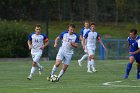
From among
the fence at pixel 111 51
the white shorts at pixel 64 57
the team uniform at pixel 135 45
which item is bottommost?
the fence at pixel 111 51

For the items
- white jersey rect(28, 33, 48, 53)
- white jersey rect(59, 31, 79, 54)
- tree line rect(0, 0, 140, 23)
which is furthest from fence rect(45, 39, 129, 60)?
tree line rect(0, 0, 140, 23)

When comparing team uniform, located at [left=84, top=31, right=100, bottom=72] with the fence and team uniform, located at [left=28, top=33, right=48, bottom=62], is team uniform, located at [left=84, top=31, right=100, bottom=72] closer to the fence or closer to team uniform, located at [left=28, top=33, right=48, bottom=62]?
team uniform, located at [left=28, top=33, right=48, bottom=62]

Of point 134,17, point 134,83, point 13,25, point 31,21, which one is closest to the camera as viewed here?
point 134,83

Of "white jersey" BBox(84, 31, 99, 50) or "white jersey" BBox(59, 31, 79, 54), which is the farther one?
"white jersey" BBox(84, 31, 99, 50)

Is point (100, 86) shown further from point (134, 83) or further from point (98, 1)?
point (98, 1)

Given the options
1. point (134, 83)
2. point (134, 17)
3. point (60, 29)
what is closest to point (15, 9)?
point (60, 29)

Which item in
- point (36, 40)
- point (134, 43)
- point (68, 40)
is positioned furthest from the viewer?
point (36, 40)

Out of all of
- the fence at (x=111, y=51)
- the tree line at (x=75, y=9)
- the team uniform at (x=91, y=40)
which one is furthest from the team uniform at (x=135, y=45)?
the tree line at (x=75, y=9)

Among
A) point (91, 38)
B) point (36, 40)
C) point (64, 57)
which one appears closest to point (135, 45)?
point (64, 57)

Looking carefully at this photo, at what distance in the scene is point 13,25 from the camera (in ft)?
140

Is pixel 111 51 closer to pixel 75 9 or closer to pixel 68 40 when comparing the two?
pixel 68 40

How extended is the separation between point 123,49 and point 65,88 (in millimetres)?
27948

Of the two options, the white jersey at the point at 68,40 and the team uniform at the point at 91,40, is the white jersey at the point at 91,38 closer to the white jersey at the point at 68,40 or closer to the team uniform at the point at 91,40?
the team uniform at the point at 91,40

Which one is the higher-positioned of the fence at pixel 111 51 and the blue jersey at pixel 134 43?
the blue jersey at pixel 134 43
